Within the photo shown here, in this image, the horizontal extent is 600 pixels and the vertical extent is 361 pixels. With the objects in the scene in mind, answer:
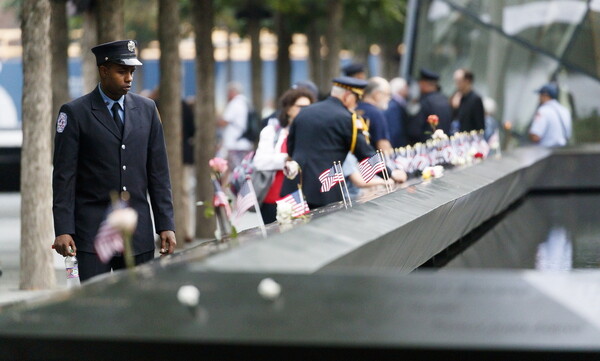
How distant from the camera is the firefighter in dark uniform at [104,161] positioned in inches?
274

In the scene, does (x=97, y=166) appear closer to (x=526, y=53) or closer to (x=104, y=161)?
(x=104, y=161)

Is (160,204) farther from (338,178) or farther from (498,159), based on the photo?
(498,159)

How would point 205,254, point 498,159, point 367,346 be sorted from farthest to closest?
point 498,159 → point 205,254 → point 367,346

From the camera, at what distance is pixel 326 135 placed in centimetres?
1059

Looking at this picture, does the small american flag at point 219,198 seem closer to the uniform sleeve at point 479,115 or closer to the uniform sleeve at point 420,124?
the uniform sleeve at point 420,124

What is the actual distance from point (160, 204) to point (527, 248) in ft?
16.0

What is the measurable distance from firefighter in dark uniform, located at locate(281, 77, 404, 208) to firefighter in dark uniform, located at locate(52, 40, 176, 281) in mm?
3365

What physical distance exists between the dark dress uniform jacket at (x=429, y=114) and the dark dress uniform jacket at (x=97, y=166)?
31.0 feet

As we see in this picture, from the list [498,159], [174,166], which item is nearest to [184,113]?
[174,166]

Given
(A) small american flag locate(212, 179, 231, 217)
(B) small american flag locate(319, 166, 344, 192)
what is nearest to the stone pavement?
(B) small american flag locate(319, 166, 344, 192)

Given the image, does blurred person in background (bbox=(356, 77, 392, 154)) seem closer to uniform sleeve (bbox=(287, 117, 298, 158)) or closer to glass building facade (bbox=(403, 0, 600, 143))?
uniform sleeve (bbox=(287, 117, 298, 158))

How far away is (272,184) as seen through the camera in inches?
432

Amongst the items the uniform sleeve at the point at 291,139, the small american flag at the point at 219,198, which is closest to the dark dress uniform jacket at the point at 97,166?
the small american flag at the point at 219,198

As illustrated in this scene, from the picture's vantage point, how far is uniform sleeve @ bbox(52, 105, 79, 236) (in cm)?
695
